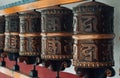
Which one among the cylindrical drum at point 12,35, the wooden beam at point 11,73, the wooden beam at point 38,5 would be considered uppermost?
the wooden beam at point 38,5

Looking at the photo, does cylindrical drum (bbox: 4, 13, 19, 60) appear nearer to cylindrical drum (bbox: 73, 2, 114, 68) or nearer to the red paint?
the red paint

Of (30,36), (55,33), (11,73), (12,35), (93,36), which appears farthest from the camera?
(11,73)

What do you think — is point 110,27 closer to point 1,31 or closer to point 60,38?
point 60,38

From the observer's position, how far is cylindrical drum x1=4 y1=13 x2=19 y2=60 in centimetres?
121

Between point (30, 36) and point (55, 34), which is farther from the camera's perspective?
point (30, 36)

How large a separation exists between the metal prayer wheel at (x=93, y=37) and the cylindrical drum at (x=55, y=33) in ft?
0.48

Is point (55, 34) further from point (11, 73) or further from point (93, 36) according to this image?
point (11, 73)

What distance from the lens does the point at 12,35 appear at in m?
1.24

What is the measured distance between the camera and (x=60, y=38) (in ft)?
3.14

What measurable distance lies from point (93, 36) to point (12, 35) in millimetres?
525

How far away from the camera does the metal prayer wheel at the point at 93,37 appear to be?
0.79 metres

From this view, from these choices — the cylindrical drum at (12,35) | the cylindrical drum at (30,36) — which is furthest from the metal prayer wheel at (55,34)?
the cylindrical drum at (12,35)

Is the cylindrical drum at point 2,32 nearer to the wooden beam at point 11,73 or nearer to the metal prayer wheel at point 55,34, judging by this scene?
the wooden beam at point 11,73

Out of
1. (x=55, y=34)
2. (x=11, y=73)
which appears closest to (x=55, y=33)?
(x=55, y=34)
